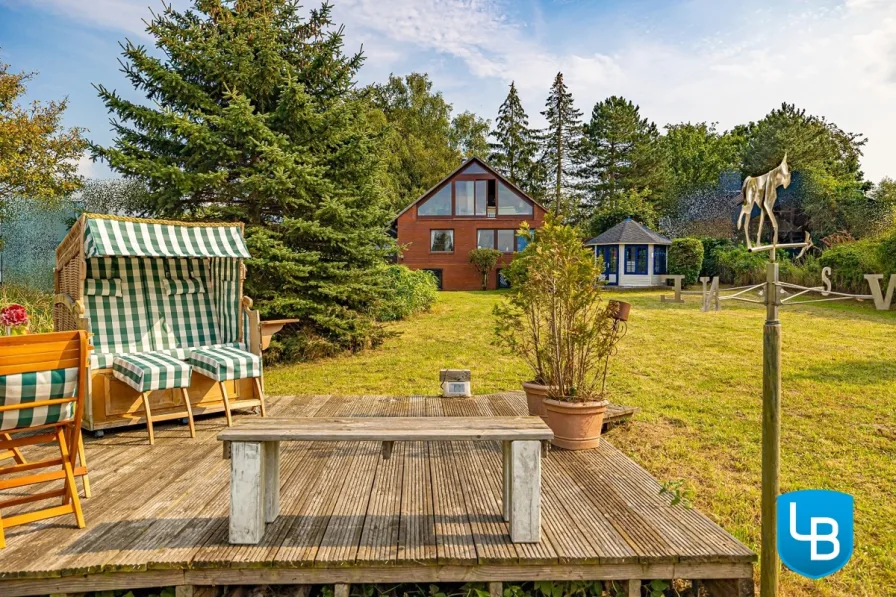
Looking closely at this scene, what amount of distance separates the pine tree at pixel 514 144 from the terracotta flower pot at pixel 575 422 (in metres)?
40.6

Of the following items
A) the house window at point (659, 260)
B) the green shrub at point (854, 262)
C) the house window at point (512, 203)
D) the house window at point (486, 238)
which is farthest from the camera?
the house window at point (486, 238)

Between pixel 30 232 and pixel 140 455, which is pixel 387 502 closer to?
pixel 140 455

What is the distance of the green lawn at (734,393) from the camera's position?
3744mm

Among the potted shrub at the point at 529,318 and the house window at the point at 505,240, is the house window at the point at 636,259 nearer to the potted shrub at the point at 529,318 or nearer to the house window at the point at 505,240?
the house window at the point at 505,240

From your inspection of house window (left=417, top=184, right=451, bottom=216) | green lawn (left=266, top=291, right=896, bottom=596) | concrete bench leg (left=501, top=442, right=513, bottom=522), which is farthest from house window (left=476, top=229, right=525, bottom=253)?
concrete bench leg (left=501, top=442, right=513, bottom=522)

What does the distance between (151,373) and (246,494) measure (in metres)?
2.18

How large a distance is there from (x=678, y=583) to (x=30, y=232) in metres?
16.4

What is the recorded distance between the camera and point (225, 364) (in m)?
4.68

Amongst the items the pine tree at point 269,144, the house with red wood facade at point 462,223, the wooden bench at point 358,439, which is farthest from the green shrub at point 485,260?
the wooden bench at point 358,439

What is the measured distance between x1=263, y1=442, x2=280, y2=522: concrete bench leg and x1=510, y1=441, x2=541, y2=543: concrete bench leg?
1275 mm

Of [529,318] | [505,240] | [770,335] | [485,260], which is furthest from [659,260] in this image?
[770,335]

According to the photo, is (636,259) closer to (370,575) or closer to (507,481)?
(507,481)

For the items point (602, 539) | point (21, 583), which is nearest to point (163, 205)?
point (21, 583)

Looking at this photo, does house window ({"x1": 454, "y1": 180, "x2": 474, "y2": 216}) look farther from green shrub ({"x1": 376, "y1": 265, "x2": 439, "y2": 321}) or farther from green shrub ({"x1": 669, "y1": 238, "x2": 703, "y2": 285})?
green shrub ({"x1": 669, "y1": 238, "x2": 703, "y2": 285})
